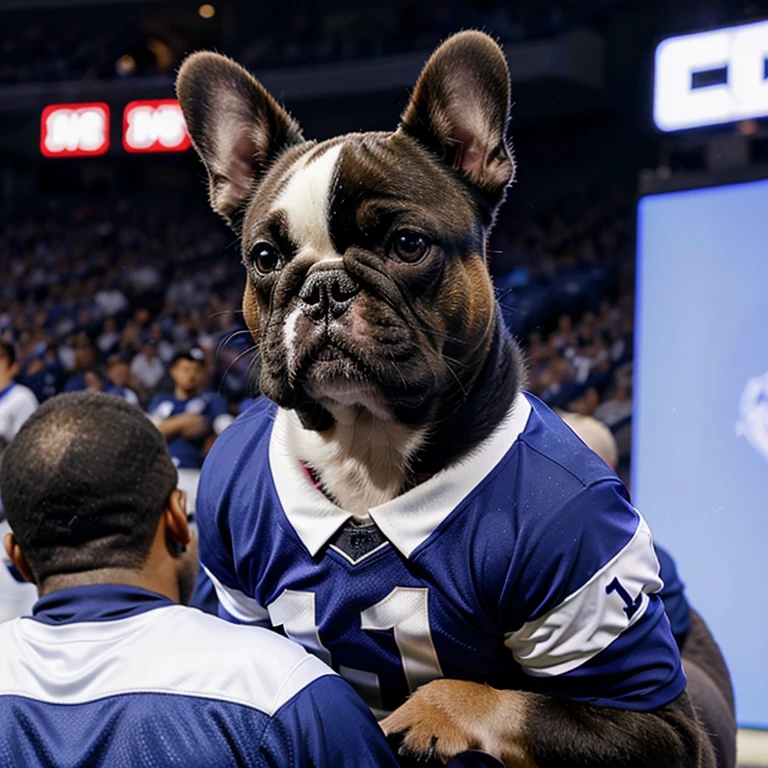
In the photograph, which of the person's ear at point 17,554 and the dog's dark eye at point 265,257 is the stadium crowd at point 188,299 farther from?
the person's ear at point 17,554

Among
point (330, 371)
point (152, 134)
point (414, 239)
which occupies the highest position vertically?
point (414, 239)

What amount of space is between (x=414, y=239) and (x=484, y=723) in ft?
2.12

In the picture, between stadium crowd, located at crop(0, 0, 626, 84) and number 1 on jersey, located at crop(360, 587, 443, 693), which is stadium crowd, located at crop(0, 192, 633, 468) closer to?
number 1 on jersey, located at crop(360, 587, 443, 693)

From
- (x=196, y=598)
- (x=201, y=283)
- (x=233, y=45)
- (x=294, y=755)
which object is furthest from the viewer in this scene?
(x=233, y=45)

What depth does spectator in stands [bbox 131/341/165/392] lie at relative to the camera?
417 centimetres

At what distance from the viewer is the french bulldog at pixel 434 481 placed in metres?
1.41

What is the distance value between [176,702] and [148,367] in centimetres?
318

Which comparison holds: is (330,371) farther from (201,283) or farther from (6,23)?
(6,23)

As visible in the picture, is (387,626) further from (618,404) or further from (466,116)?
(618,404)

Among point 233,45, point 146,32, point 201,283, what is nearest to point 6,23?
point 146,32

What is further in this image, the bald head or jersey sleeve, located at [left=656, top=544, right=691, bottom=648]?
jersey sleeve, located at [left=656, top=544, right=691, bottom=648]

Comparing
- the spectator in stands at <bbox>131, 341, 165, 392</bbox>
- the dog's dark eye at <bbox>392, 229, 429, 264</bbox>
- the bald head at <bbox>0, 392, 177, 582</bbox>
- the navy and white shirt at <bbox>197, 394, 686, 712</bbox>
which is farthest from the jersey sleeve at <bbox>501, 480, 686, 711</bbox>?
the spectator in stands at <bbox>131, 341, 165, 392</bbox>

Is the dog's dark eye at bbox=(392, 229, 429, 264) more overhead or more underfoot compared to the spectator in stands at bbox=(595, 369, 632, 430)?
more overhead

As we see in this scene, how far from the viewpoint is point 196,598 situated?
222cm
